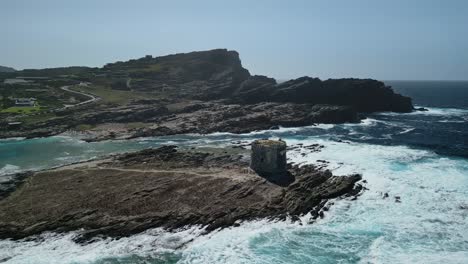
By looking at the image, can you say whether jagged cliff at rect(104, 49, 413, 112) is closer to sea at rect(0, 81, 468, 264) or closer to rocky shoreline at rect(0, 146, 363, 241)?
sea at rect(0, 81, 468, 264)

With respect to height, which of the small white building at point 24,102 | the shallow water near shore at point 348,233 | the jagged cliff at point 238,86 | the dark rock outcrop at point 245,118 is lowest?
the shallow water near shore at point 348,233

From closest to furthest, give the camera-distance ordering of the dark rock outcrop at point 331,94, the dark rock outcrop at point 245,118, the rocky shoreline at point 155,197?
the rocky shoreline at point 155,197 < the dark rock outcrop at point 245,118 < the dark rock outcrop at point 331,94

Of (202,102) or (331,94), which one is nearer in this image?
(202,102)

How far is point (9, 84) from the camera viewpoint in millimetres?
144125

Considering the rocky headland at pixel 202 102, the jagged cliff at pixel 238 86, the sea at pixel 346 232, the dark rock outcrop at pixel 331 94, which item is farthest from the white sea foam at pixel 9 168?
the dark rock outcrop at pixel 331 94

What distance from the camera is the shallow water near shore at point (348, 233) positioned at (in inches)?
1486

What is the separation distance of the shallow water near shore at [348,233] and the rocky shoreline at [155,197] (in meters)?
1.78

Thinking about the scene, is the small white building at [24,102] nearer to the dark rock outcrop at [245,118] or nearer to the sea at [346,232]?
the dark rock outcrop at [245,118]

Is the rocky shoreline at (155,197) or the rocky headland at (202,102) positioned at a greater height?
the rocky headland at (202,102)

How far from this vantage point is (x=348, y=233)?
42.0 m

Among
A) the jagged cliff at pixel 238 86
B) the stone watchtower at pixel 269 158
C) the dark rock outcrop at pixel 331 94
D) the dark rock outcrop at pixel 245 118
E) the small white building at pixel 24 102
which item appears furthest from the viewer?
the jagged cliff at pixel 238 86

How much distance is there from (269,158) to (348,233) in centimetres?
1714

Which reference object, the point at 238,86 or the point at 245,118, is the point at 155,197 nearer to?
the point at 245,118

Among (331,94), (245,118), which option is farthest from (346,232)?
(331,94)
